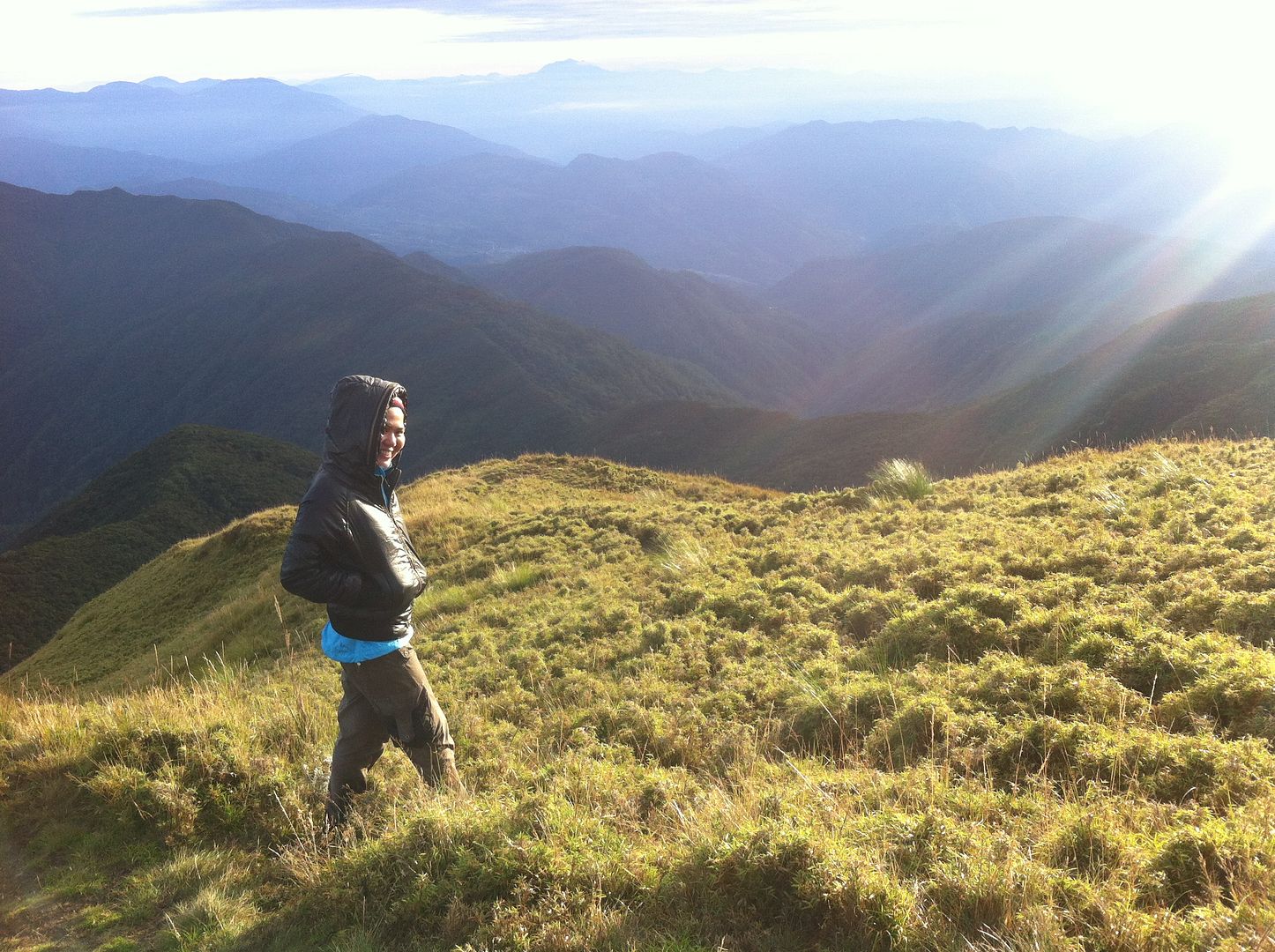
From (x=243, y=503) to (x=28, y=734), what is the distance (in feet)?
229

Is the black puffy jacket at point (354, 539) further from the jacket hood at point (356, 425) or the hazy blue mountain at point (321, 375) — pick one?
the hazy blue mountain at point (321, 375)

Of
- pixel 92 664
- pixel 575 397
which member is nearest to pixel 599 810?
pixel 92 664

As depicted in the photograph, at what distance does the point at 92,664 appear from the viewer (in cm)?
1670

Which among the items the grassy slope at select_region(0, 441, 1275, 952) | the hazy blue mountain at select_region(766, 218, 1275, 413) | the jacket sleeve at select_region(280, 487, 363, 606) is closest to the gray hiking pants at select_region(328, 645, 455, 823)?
the grassy slope at select_region(0, 441, 1275, 952)

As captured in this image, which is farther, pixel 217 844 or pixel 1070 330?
pixel 1070 330

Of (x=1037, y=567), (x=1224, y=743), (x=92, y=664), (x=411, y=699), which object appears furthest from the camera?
(x=92, y=664)

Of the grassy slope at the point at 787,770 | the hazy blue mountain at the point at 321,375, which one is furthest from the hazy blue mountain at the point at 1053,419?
the hazy blue mountain at the point at 321,375

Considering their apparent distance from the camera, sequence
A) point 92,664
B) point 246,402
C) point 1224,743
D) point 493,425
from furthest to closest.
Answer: point 246,402
point 493,425
point 92,664
point 1224,743

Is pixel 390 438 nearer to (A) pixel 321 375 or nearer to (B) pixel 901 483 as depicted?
(B) pixel 901 483

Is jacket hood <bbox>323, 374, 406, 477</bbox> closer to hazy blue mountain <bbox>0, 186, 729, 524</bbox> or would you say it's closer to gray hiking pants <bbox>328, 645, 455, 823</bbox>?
gray hiking pants <bbox>328, 645, 455, 823</bbox>

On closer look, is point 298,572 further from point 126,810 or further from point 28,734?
point 28,734

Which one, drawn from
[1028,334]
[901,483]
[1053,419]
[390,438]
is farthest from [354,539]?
[1028,334]

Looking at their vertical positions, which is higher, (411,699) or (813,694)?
(411,699)

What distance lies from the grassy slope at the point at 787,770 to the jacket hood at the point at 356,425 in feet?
6.55
